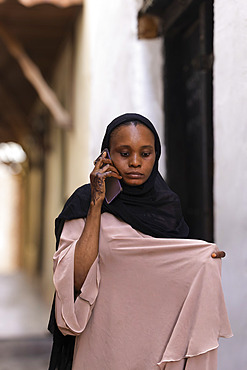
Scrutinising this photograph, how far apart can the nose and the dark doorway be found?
1.22m

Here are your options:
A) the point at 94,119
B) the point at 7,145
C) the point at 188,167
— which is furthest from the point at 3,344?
the point at 7,145

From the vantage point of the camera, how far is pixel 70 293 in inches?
68.6

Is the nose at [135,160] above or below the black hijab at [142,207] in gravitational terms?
above

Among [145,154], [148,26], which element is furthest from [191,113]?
[145,154]

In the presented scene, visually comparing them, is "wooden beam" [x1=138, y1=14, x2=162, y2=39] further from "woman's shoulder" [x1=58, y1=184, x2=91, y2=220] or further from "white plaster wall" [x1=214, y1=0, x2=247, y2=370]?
"woman's shoulder" [x1=58, y1=184, x2=91, y2=220]

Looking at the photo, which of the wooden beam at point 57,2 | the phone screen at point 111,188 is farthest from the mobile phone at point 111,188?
the wooden beam at point 57,2

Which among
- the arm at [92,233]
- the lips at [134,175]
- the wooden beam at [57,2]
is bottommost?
the arm at [92,233]

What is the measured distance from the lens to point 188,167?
3.61 metres

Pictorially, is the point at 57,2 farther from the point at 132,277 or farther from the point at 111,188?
the point at 132,277

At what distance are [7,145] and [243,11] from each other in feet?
41.0

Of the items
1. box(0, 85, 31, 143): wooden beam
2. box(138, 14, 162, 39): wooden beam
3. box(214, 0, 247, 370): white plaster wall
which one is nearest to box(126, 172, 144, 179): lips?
box(214, 0, 247, 370): white plaster wall

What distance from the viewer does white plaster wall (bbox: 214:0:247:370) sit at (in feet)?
7.51

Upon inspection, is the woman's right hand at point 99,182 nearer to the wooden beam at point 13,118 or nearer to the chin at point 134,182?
the chin at point 134,182

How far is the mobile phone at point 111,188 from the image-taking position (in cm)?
179
